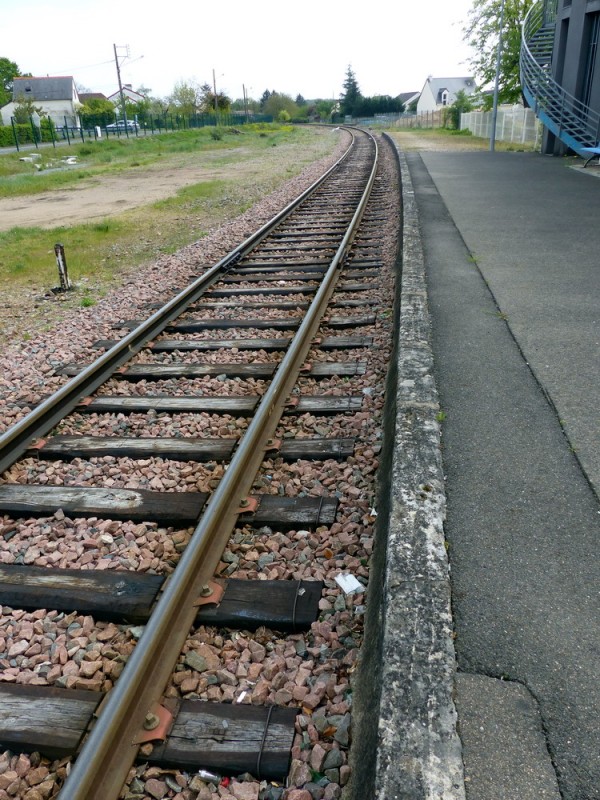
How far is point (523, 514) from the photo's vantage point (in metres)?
3.23

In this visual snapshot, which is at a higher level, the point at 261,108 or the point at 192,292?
the point at 261,108

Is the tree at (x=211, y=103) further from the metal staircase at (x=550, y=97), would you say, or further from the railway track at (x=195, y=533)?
the railway track at (x=195, y=533)

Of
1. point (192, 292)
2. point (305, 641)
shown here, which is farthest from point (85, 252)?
point (305, 641)

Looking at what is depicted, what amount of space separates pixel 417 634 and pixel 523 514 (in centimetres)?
112

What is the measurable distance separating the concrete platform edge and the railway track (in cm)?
30

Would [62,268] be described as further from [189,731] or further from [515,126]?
[515,126]

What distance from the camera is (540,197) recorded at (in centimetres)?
1364

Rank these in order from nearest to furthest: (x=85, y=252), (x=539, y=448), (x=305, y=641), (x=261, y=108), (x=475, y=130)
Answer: (x=305, y=641) < (x=539, y=448) < (x=85, y=252) < (x=475, y=130) < (x=261, y=108)

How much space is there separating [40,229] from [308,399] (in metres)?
11.9

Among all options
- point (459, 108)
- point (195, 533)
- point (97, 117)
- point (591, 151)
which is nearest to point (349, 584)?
point (195, 533)

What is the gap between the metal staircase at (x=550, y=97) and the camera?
67.3 ft

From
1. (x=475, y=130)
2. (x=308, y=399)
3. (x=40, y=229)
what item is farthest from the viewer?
(x=475, y=130)

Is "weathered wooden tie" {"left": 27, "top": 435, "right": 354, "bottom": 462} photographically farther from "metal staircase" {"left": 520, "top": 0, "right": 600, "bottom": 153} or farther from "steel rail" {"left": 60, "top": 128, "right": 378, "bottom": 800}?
"metal staircase" {"left": 520, "top": 0, "right": 600, "bottom": 153}

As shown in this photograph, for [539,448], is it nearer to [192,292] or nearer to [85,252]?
[192,292]
